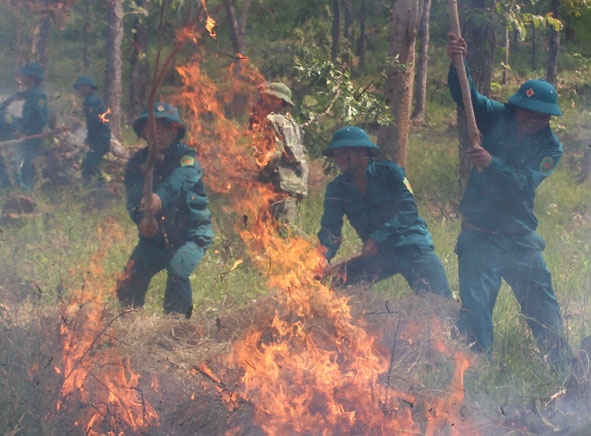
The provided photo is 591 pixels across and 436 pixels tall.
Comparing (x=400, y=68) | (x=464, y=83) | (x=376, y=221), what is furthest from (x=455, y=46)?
(x=400, y=68)

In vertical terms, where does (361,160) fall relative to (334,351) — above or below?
above

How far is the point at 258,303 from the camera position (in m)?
5.30

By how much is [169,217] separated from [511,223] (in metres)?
2.44

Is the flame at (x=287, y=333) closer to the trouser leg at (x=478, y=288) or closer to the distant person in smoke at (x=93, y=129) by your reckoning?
the trouser leg at (x=478, y=288)

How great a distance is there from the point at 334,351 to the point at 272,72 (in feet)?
11.1

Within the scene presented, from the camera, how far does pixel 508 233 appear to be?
16.8 ft

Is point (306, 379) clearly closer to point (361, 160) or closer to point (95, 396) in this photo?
point (95, 396)

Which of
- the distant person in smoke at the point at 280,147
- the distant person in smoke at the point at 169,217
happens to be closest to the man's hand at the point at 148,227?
the distant person in smoke at the point at 169,217

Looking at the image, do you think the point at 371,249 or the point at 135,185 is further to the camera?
the point at 371,249

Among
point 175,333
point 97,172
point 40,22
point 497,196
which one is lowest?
point 175,333

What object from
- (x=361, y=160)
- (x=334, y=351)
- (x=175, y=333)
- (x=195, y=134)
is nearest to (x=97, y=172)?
(x=195, y=134)

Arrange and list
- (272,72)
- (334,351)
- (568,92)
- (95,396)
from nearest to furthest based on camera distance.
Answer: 1. (95,396)
2. (334,351)
3. (272,72)
4. (568,92)

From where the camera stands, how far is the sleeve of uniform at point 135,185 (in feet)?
17.5

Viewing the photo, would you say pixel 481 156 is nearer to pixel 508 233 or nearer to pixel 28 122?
pixel 508 233
